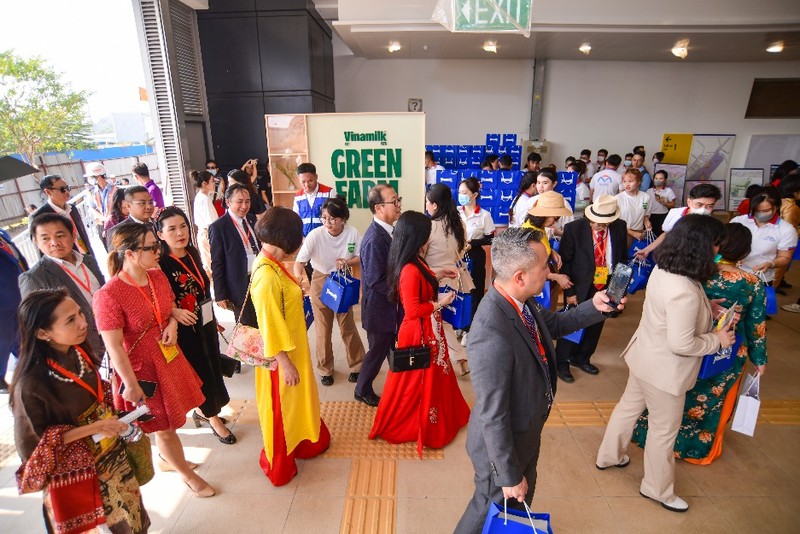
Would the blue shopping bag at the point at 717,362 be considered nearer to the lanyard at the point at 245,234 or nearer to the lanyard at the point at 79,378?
the lanyard at the point at 79,378

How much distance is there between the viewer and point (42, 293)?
1657 mm

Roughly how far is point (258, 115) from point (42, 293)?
26.2ft

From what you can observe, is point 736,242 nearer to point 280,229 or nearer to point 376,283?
point 376,283

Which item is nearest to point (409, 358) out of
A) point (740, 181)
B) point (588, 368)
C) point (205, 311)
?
point (205, 311)

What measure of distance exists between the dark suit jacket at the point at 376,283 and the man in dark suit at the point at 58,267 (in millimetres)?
1745

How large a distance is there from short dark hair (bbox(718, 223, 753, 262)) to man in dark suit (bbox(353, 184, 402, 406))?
2040 millimetres

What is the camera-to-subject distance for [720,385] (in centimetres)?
270

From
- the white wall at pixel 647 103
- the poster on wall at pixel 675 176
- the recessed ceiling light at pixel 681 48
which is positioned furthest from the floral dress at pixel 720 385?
the white wall at pixel 647 103

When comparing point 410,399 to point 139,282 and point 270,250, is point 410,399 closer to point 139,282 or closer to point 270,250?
point 270,250

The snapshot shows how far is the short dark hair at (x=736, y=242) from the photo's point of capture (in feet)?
7.98

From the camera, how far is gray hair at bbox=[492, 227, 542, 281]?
163 centimetres

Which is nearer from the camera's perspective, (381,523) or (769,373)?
(381,523)

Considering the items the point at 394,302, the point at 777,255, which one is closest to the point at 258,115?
the point at 394,302

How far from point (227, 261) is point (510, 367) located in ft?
8.73
